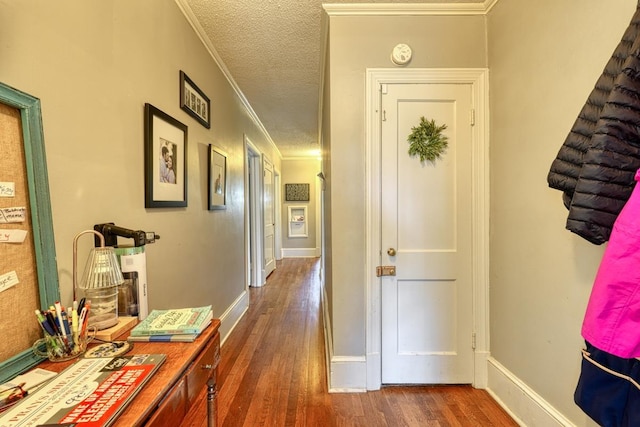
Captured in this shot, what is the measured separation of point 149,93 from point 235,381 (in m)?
1.90

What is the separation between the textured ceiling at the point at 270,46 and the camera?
5.79 feet

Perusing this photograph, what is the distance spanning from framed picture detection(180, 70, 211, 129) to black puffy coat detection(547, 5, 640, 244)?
2039 mm

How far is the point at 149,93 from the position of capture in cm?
145

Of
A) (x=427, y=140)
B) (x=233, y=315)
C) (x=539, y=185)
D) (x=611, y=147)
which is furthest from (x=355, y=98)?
(x=233, y=315)

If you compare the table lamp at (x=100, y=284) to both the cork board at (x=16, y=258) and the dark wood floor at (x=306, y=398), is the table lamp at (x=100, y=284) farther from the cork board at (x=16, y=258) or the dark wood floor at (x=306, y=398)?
the dark wood floor at (x=306, y=398)

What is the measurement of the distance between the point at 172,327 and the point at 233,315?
207 cm

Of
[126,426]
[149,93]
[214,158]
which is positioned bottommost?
[126,426]

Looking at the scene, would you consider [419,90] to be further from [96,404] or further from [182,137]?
[96,404]

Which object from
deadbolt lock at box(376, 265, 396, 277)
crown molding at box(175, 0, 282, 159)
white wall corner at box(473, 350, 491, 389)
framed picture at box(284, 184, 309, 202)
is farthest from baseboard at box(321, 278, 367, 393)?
framed picture at box(284, 184, 309, 202)

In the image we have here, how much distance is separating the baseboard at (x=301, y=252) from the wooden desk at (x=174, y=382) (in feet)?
19.8

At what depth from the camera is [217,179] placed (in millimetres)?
2377

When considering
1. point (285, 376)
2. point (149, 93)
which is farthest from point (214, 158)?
point (285, 376)

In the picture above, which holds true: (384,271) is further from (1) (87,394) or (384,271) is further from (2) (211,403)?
(1) (87,394)

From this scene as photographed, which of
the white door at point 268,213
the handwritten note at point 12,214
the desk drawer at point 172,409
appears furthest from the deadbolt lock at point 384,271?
the white door at point 268,213
